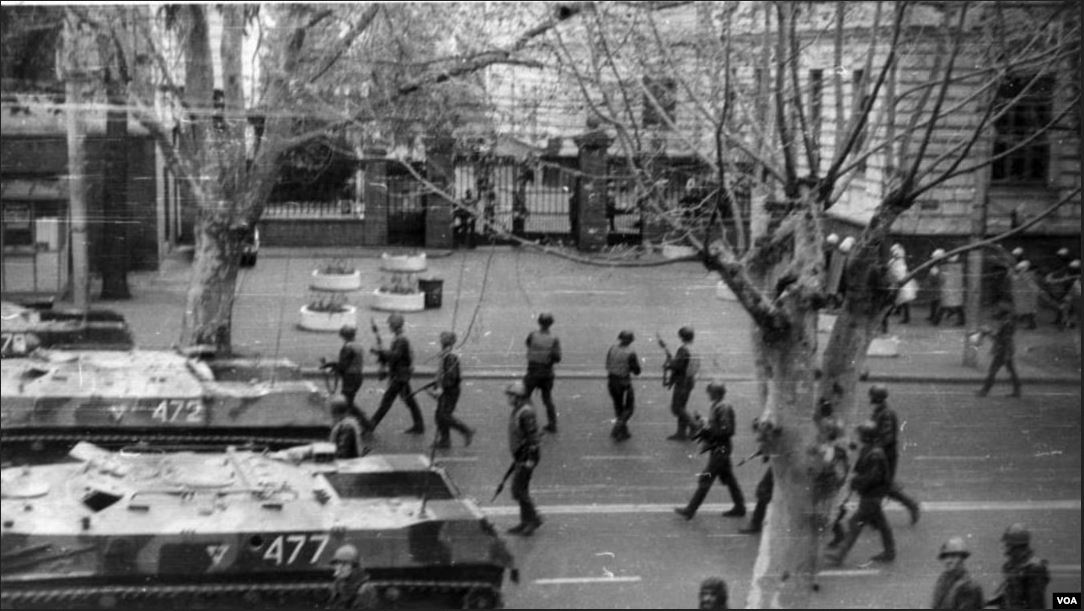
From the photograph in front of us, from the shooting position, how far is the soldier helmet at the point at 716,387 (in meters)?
4.11

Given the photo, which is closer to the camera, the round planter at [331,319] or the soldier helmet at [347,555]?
the soldier helmet at [347,555]

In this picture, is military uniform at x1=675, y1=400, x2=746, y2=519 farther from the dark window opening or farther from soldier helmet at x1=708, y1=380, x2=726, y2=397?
the dark window opening

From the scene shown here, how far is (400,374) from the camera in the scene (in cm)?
407

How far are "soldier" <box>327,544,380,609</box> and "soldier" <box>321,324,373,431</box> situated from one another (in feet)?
1.20

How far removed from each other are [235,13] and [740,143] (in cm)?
149

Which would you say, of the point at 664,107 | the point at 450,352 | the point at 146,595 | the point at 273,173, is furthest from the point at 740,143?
the point at 146,595

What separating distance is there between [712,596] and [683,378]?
610mm

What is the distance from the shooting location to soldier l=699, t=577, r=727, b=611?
394cm

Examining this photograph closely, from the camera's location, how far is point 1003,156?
4.02 meters

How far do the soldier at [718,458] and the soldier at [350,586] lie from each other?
87 cm

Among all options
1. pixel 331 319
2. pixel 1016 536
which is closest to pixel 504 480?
pixel 331 319

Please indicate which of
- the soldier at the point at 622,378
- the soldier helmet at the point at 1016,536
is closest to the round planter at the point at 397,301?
the soldier at the point at 622,378

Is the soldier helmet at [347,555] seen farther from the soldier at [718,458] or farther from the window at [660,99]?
the window at [660,99]

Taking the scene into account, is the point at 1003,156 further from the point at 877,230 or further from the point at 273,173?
the point at 273,173
